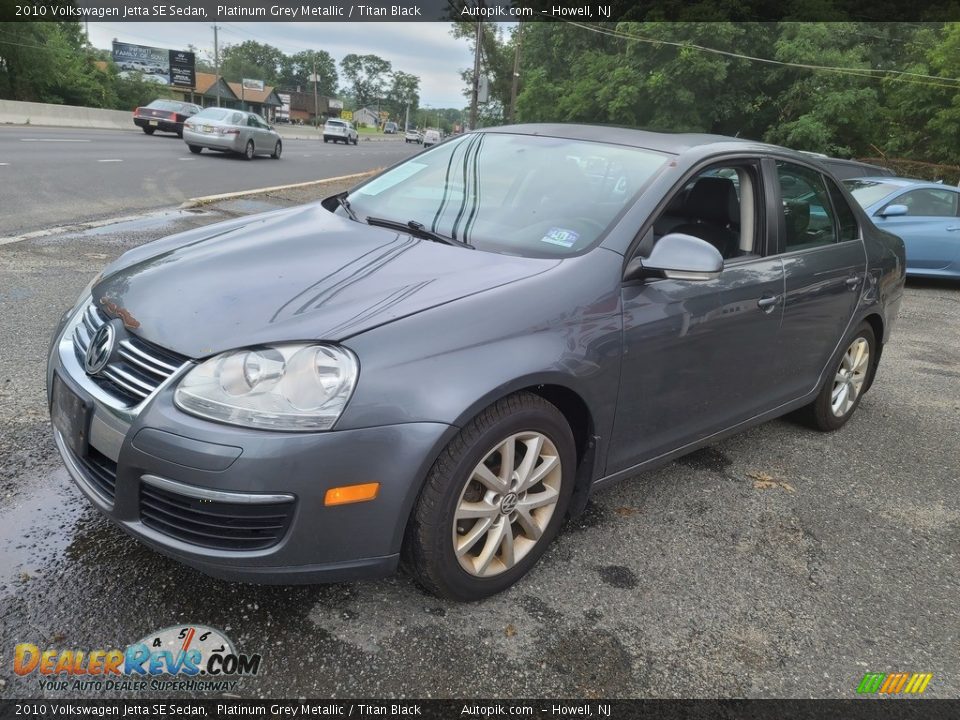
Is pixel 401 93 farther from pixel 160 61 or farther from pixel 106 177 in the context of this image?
A: pixel 106 177

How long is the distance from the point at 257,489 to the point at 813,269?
2.86 meters

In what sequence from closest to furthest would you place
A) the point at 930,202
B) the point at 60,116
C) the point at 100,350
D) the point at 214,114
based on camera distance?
the point at 100,350 < the point at 930,202 < the point at 214,114 < the point at 60,116

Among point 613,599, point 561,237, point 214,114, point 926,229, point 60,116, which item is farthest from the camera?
point 60,116

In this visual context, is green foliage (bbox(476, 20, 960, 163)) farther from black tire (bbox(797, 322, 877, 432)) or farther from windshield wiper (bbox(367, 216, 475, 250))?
windshield wiper (bbox(367, 216, 475, 250))

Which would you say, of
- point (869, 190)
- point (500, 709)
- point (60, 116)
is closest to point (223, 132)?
point (869, 190)

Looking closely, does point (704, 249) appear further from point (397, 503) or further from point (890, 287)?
point (890, 287)

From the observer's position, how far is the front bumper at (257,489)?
1.96 meters

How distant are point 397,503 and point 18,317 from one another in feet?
12.7

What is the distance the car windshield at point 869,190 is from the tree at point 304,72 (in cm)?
14230

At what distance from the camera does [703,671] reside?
227 cm

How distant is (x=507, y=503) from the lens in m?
2.41

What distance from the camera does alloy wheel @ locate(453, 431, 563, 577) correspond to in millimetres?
2324

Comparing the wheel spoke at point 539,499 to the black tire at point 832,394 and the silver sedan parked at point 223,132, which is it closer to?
the black tire at point 832,394

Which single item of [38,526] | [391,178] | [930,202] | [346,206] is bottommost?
[38,526]
